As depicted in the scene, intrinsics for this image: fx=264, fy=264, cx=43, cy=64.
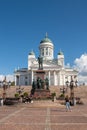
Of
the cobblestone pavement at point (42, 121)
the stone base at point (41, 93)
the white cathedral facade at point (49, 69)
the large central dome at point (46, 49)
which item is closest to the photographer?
the cobblestone pavement at point (42, 121)

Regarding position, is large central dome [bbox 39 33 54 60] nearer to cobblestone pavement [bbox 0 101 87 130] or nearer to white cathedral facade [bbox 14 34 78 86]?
white cathedral facade [bbox 14 34 78 86]

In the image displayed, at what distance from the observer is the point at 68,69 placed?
12331 cm

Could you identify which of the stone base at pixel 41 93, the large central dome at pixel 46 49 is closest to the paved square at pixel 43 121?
the stone base at pixel 41 93

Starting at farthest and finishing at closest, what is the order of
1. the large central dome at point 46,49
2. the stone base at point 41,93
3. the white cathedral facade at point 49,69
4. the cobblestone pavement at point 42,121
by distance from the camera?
the large central dome at point 46,49, the white cathedral facade at point 49,69, the stone base at point 41,93, the cobblestone pavement at point 42,121

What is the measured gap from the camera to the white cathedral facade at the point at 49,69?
381ft

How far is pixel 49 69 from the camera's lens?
116312 mm

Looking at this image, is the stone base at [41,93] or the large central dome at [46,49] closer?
the stone base at [41,93]

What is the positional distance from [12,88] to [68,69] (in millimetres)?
49373

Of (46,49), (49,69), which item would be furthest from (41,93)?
(46,49)

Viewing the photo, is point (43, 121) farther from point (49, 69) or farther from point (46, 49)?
point (46, 49)

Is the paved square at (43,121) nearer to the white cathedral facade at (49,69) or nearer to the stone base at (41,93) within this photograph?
the stone base at (41,93)

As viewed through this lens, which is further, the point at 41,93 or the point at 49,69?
the point at 49,69

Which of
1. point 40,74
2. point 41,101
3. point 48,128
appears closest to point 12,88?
point 40,74

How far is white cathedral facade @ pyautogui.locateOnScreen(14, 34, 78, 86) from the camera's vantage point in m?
116
